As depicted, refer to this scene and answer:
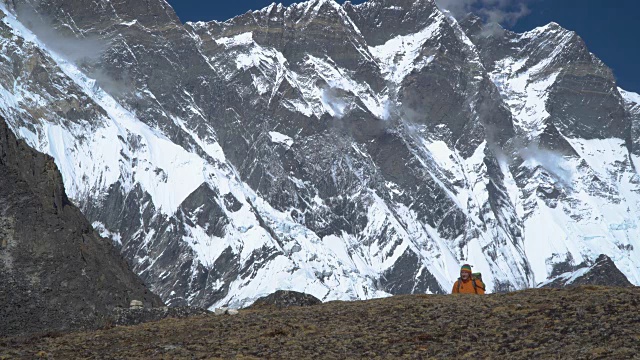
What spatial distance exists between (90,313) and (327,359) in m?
14.1

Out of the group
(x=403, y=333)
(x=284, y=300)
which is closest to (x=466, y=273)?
(x=284, y=300)

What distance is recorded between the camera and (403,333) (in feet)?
84.6

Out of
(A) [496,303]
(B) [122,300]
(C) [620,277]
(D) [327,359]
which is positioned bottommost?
(D) [327,359]

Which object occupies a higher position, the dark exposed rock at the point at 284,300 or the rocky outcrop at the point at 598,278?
the rocky outcrop at the point at 598,278

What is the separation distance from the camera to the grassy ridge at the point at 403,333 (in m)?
24.0

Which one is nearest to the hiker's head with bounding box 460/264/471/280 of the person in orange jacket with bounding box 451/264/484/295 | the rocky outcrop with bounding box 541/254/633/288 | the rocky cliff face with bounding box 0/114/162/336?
the person in orange jacket with bounding box 451/264/484/295

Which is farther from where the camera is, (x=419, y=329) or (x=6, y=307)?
(x=6, y=307)

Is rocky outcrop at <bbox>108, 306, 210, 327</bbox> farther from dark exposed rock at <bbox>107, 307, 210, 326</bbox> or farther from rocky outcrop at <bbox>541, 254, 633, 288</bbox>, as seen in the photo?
rocky outcrop at <bbox>541, 254, 633, 288</bbox>

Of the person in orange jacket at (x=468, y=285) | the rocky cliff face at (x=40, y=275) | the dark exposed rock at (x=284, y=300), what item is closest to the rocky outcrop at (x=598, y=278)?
the rocky cliff face at (x=40, y=275)

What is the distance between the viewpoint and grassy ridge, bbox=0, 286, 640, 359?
24.0 m

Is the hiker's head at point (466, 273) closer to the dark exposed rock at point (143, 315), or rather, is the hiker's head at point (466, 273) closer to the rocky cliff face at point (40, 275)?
the dark exposed rock at point (143, 315)

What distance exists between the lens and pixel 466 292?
33406 millimetres

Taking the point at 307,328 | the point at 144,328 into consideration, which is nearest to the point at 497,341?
the point at 307,328

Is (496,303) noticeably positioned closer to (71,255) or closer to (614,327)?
(614,327)
